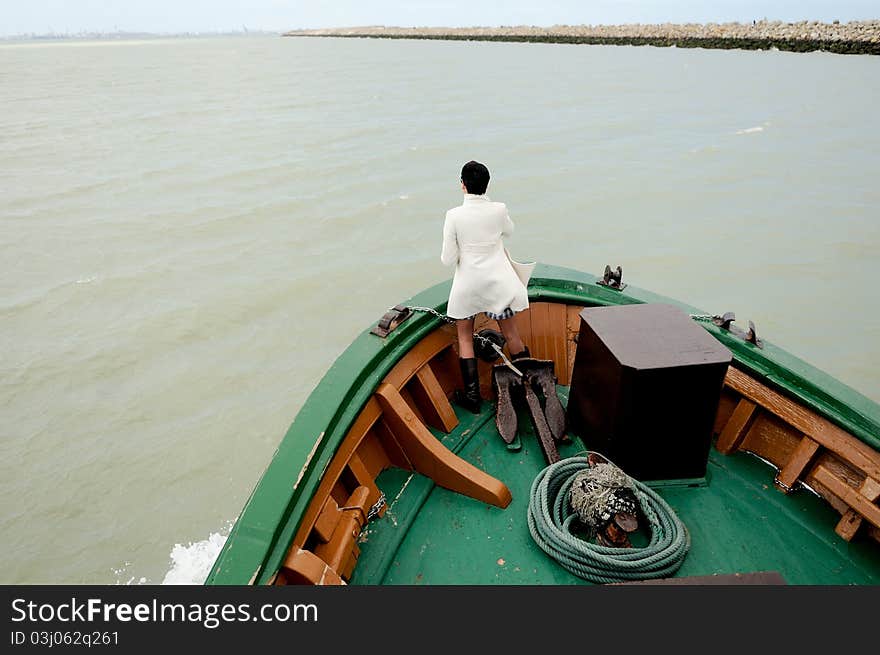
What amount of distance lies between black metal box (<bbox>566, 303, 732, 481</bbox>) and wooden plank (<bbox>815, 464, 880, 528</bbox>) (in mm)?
503

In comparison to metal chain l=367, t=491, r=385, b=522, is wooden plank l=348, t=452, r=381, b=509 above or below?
above

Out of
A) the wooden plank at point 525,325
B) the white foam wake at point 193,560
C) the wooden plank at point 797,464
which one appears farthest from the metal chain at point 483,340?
the white foam wake at point 193,560

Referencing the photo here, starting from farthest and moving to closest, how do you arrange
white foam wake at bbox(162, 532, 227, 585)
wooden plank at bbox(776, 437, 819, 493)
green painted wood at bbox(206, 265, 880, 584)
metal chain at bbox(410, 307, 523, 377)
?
white foam wake at bbox(162, 532, 227, 585)
metal chain at bbox(410, 307, 523, 377)
wooden plank at bbox(776, 437, 819, 493)
green painted wood at bbox(206, 265, 880, 584)

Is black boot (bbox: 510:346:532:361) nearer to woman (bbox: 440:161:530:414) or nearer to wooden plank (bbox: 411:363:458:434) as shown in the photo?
Answer: woman (bbox: 440:161:530:414)

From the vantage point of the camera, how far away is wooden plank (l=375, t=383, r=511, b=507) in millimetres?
2820

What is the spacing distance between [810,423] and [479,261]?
186 cm

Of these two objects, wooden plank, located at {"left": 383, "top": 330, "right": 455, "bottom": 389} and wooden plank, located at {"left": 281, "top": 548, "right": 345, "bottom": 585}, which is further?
wooden plank, located at {"left": 383, "top": 330, "right": 455, "bottom": 389}

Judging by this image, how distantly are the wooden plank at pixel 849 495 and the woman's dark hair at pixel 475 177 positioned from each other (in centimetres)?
217

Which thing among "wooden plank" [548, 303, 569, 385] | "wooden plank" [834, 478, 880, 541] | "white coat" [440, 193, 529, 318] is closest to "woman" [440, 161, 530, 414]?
"white coat" [440, 193, 529, 318]

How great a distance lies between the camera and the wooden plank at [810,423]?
8.24 feet

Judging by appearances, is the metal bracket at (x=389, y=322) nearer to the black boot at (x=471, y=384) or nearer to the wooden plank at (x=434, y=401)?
the wooden plank at (x=434, y=401)

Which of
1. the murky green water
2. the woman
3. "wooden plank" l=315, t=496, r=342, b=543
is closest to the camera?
"wooden plank" l=315, t=496, r=342, b=543
